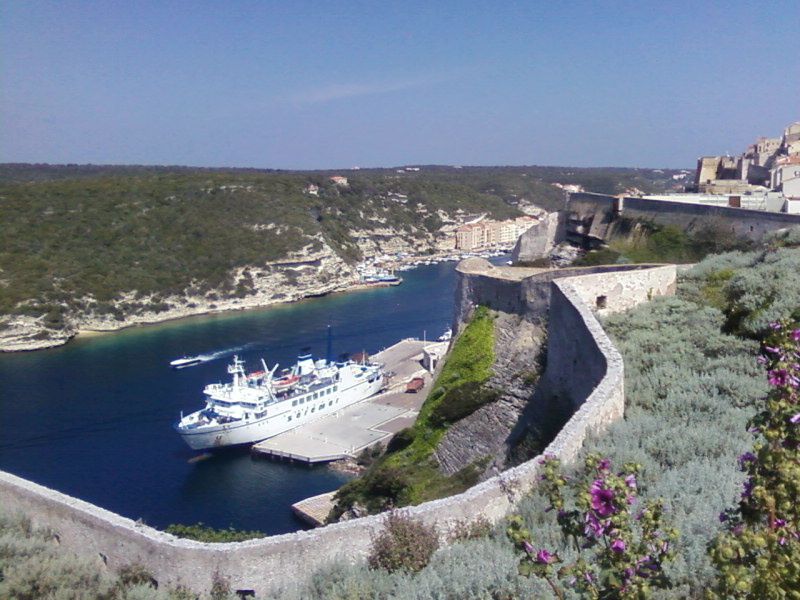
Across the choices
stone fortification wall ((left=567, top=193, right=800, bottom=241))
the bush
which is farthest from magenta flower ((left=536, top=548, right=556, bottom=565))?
stone fortification wall ((left=567, top=193, right=800, bottom=241))

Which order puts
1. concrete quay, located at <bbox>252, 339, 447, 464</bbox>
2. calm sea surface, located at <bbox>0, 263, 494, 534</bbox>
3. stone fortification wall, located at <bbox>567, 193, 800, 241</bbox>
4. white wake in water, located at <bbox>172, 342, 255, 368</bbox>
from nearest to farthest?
stone fortification wall, located at <bbox>567, 193, 800, 241</bbox>, calm sea surface, located at <bbox>0, 263, 494, 534</bbox>, concrete quay, located at <bbox>252, 339, 447, 464</bbox>, white wake in water, located at <bbox>172, 342, 255, 368</bbox>

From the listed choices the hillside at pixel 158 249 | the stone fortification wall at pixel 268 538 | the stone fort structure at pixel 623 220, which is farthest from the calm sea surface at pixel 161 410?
the stone fortification wall at pixel 268 538

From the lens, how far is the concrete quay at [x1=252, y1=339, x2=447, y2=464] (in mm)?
25172

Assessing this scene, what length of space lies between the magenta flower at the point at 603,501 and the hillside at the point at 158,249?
149ft

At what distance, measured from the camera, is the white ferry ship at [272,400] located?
26422mm

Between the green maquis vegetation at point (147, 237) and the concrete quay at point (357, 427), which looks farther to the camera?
the green maquis vegetation at point (147, 237)

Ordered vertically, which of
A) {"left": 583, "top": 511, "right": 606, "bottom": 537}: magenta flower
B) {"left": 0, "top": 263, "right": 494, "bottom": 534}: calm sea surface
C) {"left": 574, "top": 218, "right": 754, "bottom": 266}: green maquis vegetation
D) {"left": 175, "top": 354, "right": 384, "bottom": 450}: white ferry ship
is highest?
{"left": 583, "top": 511, "right": 606, "bottom": 537}: magenta flower

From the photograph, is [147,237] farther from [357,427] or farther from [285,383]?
[357,427]

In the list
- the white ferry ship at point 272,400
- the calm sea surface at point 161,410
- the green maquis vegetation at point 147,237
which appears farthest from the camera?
the green maquis vegetation at point 147,237

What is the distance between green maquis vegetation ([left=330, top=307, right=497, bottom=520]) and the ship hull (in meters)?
13.2

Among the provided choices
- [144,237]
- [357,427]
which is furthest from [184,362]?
[144,237]

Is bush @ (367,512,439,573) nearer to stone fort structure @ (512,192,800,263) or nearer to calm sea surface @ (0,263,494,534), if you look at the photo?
stone fort structure @ (512,192,800,263)

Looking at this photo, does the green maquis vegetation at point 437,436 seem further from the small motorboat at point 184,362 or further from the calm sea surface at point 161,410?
the small motorboat at point 184,362

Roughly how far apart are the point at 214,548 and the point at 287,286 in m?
52.4
